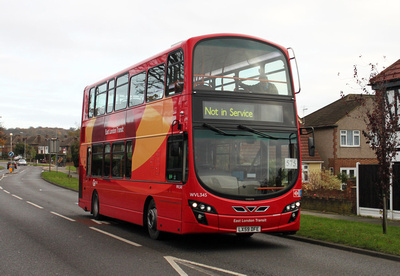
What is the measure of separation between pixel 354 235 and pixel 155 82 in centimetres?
593

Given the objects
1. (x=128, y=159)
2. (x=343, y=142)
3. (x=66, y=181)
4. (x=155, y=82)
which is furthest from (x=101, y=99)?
(x=343, y=142)

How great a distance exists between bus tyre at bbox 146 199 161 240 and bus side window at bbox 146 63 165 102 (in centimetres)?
245

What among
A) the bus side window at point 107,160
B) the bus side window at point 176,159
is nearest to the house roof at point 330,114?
the bus side window at point 107,160

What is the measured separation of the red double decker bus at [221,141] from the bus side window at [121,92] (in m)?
2.06

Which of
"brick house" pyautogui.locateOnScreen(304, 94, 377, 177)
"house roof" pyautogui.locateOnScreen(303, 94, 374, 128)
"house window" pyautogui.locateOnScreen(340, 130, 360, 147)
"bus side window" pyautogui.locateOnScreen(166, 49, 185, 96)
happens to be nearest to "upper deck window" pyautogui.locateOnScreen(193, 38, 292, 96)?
"bus side window" pyautogui.locateOnScreen(166, 49, 185, 96)

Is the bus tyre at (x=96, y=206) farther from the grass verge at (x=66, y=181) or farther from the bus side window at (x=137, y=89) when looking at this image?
the grass verge at (x=66, y=181)

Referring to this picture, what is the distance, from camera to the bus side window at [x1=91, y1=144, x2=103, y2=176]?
15.7 metres

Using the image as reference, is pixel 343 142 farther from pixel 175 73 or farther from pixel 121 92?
pixel 175 73

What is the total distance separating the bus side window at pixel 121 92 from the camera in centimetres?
1402

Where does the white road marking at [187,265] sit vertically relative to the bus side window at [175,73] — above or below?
below

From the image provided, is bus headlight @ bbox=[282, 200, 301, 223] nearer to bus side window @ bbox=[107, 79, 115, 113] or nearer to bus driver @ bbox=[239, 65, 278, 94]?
bus driver @ bbox=[239, 65, 278, 94]

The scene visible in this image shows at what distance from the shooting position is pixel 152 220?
11578 millimetres

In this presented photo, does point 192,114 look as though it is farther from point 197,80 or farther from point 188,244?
point 188,244

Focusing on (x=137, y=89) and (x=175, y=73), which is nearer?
(x=175, y=73)
